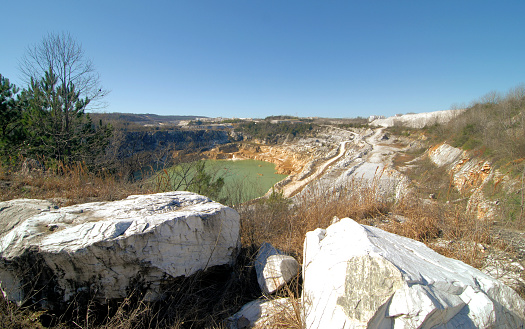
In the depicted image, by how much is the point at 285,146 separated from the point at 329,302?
3880cm

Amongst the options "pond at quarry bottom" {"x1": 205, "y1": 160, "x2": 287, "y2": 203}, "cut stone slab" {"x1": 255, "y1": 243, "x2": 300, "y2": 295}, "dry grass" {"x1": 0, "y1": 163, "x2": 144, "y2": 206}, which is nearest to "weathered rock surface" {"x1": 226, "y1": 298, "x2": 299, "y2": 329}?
"cut stone slab" {"x1": 255, "y1": 243, "x2": 300, "y2": 295}

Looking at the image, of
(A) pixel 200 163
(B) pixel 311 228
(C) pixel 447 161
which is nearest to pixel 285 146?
(C) pixel 447 161

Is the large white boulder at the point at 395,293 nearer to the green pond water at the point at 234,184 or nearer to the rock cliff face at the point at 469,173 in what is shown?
the rock cliff face at the point at 469,173

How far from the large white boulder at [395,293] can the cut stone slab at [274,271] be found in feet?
1.46

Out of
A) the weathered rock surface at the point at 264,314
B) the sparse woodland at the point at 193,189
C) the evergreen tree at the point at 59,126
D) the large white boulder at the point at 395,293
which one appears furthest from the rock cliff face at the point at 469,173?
the evergreen tree at the point at 59,126

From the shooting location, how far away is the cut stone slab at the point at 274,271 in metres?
2.26

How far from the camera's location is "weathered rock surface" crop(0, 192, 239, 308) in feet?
6.02

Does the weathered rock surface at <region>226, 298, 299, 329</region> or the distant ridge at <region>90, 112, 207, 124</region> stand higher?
the distant ridge at <region>90, 112, 207, 124</region>

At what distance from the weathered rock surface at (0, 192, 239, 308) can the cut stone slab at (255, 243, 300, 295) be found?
0.49m

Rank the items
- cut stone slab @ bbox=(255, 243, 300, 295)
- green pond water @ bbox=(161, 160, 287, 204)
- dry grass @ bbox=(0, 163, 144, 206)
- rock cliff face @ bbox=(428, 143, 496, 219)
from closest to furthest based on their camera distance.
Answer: cut stone slab @ bbox=(255, 243, 300, 295) → dry grass @ bbox=(0, 163, 144, 206) → rock cliff face @ bbox=(428, 143, 496, 219) → green pond water @ bbox=(161, 160, 287, 204)

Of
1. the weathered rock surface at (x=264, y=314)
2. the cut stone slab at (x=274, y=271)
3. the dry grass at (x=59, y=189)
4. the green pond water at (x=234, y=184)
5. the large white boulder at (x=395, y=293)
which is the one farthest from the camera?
the green pond water at (x=234, y=184)

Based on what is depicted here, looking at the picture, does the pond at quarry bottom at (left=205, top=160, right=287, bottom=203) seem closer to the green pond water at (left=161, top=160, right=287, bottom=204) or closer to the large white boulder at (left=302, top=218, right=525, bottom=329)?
the green pond water at (left=161, top=160, right=287, bottom=204)

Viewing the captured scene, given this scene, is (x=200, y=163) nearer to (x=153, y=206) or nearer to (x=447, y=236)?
(x=153, y=206)

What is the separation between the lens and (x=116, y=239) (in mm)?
1879
